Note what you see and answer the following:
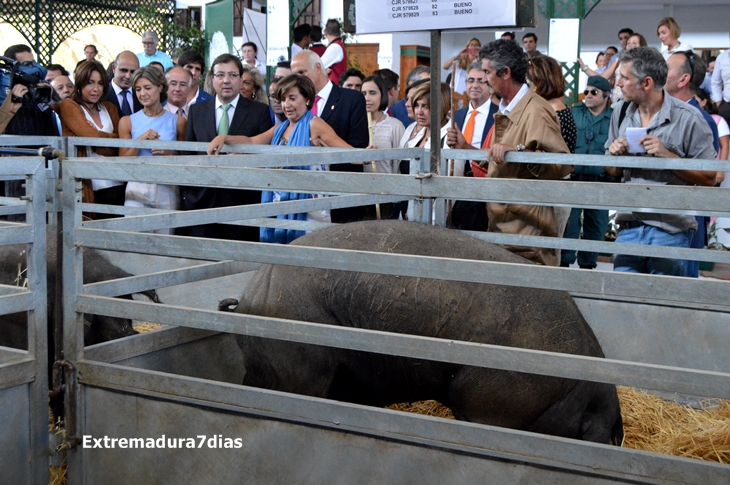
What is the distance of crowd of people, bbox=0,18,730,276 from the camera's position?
4875 millimetres

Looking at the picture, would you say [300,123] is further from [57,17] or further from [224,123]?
[57,17]

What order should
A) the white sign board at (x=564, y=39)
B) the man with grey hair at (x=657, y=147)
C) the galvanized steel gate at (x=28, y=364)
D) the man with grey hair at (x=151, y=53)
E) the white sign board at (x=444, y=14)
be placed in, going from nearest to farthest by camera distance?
the galvanized steel gate at (x=28, y=364)
the white sign board at (x=444, y=14)
the man with grey hair at (x=657, y=147)
the man with grey hair at (x=151, y=53)
the white sign board at (x=564, y=39)

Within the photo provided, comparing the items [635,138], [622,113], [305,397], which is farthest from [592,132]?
[305,397]

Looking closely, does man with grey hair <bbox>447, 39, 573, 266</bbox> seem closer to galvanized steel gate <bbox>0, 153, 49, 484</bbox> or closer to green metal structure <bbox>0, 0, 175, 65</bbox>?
galvanized steel gate <bbox>0, 153, 49, 484</bbox>

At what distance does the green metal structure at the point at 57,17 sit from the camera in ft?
56.6

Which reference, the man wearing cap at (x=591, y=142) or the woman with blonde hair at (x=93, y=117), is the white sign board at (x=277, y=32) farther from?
the man wearing cap at (x=591, y=142)

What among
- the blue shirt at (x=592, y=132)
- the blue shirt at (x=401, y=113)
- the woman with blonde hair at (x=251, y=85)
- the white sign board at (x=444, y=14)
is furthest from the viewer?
the blue shirt at (x=401, y=113)

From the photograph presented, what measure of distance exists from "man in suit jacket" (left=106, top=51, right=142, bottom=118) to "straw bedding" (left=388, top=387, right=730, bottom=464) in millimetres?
5143

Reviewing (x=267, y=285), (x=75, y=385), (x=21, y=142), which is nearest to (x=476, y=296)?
(x=267, y=285)

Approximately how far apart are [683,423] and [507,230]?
4.83 ft

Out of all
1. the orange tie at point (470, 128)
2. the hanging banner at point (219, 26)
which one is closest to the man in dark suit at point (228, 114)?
the orange tie at point (470, 128)

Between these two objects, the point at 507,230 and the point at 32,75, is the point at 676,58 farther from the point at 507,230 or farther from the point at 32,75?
the point at 32,75

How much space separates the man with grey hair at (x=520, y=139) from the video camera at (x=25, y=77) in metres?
3.34

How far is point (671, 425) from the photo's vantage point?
4051 mm
